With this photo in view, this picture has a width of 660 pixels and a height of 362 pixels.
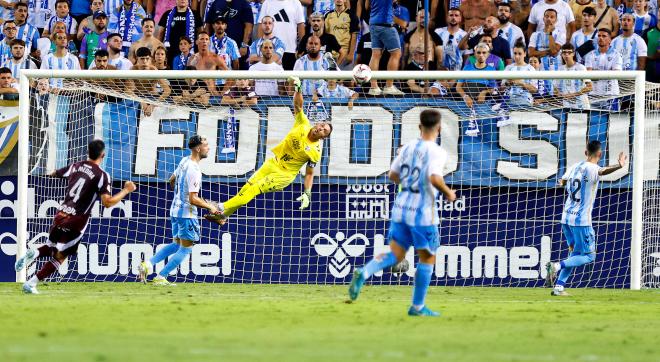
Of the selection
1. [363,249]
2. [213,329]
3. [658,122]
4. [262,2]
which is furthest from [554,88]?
[213,329]

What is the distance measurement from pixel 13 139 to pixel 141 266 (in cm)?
411

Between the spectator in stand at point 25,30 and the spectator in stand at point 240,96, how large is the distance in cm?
501

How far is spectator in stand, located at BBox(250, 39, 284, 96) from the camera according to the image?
22.1 meters

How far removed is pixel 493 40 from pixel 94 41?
816cm

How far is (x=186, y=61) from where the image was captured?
77.8 ft

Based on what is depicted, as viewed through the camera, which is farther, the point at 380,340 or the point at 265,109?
the point at 265,109

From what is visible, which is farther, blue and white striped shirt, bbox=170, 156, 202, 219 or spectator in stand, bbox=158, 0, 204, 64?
spectator in stand, bbox=158, 0, 204, 64

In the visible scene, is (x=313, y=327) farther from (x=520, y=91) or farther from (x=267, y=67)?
(x=267, y=67)

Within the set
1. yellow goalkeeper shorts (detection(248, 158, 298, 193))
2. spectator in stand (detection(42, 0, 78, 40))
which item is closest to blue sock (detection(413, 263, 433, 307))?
yellow goalkeeper shorts (detection(248, 158, 298, 193))

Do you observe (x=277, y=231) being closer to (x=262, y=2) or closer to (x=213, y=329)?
(x=262, y=2)

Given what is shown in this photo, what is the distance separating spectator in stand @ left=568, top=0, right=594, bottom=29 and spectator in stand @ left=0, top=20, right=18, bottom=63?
11.3 m

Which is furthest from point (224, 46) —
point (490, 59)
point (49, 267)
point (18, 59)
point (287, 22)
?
point (49, 267)

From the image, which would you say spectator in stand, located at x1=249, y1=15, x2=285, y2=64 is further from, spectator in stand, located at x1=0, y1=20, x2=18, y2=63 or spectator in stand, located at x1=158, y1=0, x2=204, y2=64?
spectator in stand, located at x1=0, y1=20, x2=18, y2=63

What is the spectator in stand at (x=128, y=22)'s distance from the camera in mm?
24625
